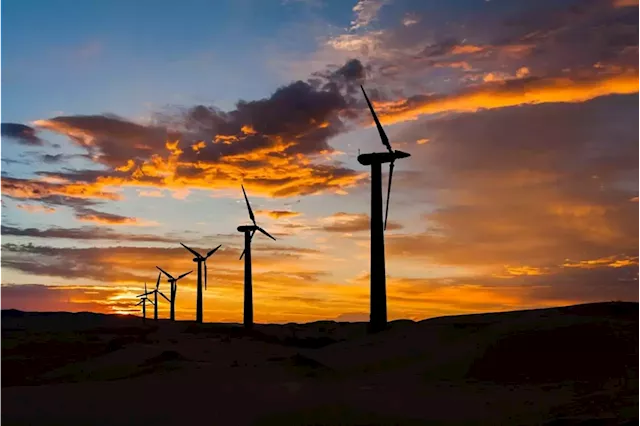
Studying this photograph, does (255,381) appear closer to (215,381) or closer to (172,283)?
(215,381)

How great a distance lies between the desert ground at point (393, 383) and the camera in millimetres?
24250

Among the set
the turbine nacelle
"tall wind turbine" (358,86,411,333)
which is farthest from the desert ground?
the turbine nacelle

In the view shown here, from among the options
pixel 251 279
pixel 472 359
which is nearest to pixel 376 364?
pixel 472 359

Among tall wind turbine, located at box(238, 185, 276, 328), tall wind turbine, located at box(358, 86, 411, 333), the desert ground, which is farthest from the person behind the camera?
tall wind turbine, located at box(238, 185, 276, 328)

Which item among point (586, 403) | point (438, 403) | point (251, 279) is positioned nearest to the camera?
point (586, 403)

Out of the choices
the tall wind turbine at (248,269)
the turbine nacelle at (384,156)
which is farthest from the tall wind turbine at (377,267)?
the tall wind turbine at (248,269)

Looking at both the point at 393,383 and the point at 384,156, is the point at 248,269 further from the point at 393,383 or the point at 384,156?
the point at 393,383

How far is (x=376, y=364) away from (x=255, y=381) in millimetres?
12889

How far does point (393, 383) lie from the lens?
108ft

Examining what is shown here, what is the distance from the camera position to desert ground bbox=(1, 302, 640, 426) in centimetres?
2425

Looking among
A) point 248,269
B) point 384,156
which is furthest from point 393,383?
point 248,269

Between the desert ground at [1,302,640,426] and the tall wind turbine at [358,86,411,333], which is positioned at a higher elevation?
the tall wind turbine at [358,86,411,333]

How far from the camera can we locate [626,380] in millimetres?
28594

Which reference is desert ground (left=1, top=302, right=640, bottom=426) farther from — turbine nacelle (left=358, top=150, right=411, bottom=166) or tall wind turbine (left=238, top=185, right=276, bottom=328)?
tall wind turbine (left=238, top=185, right=276, bottom=328)
